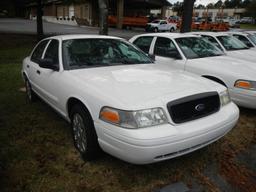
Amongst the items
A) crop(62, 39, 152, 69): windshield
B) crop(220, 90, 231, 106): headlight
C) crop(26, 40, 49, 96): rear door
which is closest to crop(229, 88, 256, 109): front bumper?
crop(220, 90, 231, 106): headlight

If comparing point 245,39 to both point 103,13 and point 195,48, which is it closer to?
point 195,48

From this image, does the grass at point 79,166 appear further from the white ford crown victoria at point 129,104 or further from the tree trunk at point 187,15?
the tree trunk at point 187,15

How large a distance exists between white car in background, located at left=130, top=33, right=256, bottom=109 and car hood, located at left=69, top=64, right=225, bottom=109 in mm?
828

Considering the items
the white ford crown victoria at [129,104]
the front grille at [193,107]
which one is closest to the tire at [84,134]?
the white ford crown victoria at [129,104]

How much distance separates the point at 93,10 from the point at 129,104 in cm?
3639

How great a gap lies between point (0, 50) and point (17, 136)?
33.3 ft

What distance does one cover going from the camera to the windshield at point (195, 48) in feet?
18.9

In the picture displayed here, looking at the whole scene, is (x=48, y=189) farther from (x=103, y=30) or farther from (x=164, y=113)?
(x=103, y=30)

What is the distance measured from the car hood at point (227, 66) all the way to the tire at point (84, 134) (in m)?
3.12

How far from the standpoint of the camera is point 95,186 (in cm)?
277

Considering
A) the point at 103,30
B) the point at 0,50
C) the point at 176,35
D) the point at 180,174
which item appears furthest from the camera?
the point at 0,50

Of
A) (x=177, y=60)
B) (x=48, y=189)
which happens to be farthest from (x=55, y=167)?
(x=177, y=60)

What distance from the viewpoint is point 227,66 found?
515 centimetres

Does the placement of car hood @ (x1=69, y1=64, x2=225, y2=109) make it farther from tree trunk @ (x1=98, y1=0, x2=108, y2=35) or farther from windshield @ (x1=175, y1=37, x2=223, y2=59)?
tree trunk @ (x1=98, y1=0, x2=108, y2=35)
